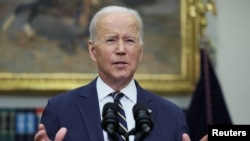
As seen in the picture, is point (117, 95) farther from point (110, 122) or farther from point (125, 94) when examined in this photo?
point (110, 122)

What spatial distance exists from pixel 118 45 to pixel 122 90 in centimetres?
21

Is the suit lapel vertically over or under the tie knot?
under

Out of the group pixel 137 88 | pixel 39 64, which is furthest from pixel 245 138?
pixel 39 64

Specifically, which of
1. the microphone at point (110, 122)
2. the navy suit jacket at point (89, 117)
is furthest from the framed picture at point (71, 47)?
the microphone at point (110, 122)

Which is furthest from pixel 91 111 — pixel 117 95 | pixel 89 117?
pixel 117 95

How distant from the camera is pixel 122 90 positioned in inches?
94.0

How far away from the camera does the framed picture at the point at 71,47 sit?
5.07m

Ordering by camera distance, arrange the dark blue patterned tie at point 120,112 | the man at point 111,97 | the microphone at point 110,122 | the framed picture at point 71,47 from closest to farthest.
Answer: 1. the microphone at point 110,122
2. the dark blue patterned tie at point 120,112
3. the man at point 111,97
4. the framed picture at point 71,47

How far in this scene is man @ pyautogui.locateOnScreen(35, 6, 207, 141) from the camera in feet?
7.58

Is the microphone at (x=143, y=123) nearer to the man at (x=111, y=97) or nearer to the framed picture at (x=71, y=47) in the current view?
the man at (x=111, y=97)

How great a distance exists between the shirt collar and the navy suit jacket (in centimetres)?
2

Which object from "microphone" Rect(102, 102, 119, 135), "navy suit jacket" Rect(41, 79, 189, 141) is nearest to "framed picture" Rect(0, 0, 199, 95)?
"navy suit jacket" Rect(41, 79, 189, 141)

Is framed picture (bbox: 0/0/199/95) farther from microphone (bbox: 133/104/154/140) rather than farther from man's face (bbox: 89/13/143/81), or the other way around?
microphone (bbox: 133/104/154/140)

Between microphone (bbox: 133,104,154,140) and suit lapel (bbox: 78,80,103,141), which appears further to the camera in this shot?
suit lapel (bbox: 78,80,103,141)
